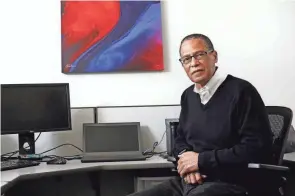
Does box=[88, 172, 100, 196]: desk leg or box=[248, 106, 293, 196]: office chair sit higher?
box=[248, 106, 293, 196]: office chair

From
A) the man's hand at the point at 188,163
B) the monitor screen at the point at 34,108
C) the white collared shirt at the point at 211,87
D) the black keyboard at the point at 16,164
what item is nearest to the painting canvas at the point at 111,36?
the monitor screen at the point at 34,108

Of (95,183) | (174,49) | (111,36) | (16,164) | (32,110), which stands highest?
(111,36)

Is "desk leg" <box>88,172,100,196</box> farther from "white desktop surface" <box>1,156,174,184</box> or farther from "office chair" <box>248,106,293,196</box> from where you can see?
"office chair" <box>248,106,293,196</box>

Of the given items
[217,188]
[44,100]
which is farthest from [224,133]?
[44,100]

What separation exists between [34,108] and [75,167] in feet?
1.76

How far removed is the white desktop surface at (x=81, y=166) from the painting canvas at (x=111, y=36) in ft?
2.45

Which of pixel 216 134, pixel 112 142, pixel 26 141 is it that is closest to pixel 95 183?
pixel 112 142

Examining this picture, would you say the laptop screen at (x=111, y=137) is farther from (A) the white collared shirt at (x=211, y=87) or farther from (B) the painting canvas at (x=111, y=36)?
(A) the white collared shirt at (x=211, y=87)

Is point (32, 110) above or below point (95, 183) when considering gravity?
above

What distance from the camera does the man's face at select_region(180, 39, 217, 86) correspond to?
1731 millimetres

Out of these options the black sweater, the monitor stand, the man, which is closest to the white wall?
the monitor stand

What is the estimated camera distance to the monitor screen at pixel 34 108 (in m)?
2.15

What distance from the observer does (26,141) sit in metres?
2.26

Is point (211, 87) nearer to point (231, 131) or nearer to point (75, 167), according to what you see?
point (231, 131)
